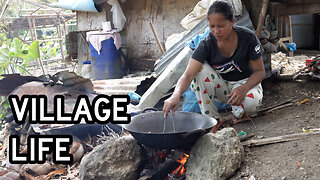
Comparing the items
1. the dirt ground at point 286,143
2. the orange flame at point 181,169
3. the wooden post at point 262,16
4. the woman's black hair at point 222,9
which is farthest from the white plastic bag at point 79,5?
the orange flame at point 181,169

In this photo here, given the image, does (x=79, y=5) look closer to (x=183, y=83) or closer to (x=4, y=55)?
(x=4, y=55)

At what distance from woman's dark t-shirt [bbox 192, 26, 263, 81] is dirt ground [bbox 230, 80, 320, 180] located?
0.67 metres

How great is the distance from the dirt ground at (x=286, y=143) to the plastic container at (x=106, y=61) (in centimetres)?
462

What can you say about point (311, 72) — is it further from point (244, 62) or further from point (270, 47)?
point (244, 62)

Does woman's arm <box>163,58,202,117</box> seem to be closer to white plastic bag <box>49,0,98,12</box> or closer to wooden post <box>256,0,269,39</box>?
wooden post <box>256,0,269,39</box>

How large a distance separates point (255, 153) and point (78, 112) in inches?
88.2

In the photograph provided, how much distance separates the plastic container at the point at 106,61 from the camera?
8.16 m

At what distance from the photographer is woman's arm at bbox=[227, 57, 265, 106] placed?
114 inches

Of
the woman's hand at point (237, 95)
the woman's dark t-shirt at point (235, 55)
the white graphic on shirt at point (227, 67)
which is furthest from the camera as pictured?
the white graphic on shirt at point (227, 67)

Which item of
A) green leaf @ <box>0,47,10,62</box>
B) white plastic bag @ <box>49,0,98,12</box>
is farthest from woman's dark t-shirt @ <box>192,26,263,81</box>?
white plastic bag @ <box>49,0,98,12</box>

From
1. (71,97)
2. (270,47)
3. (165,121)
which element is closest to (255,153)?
(165,121)

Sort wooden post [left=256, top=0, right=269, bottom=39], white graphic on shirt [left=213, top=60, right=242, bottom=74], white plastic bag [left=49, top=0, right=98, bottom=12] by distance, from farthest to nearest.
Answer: white plastic bag [left=49, top=0, right=98, bottom=12]
wooden post [left=256, top=0, right=269, bottom=39]
white graphic on shirt [left=213, top=60, right=242, bottom=74]

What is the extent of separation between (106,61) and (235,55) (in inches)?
222

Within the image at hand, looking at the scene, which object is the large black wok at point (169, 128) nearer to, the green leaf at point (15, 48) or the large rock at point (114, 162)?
the large rock at point (114, 162)
